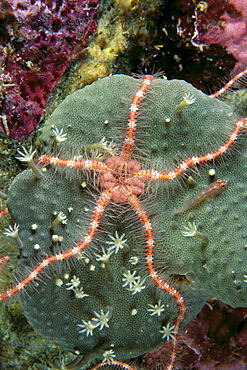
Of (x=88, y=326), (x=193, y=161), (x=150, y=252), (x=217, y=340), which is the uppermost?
(x=193, y=161)

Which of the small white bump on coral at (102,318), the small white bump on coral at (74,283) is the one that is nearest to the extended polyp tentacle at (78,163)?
the small white bump on coral at (74,283)

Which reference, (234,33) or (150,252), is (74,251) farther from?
(234,33)

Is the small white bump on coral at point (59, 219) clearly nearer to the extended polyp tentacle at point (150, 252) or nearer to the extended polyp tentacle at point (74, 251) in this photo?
the extended polyp tentacle at point (74, 251)

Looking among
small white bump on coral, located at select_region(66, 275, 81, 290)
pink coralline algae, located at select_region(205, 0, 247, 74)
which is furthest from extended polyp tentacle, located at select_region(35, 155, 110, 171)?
pink coralline algae, located at select_region(205, 0, 247, 74)

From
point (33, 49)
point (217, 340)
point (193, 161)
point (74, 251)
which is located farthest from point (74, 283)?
point (217, 340)

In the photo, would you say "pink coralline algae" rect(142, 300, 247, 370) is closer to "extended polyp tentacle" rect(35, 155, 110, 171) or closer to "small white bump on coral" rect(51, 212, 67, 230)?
"small white bump on coral" rect(51, 212, 67, 230)

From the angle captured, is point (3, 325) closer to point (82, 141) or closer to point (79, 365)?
point (79, 365)

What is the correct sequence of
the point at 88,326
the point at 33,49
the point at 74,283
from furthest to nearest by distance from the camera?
the point at 33,49
the point at 88,326
the point at 74,283
